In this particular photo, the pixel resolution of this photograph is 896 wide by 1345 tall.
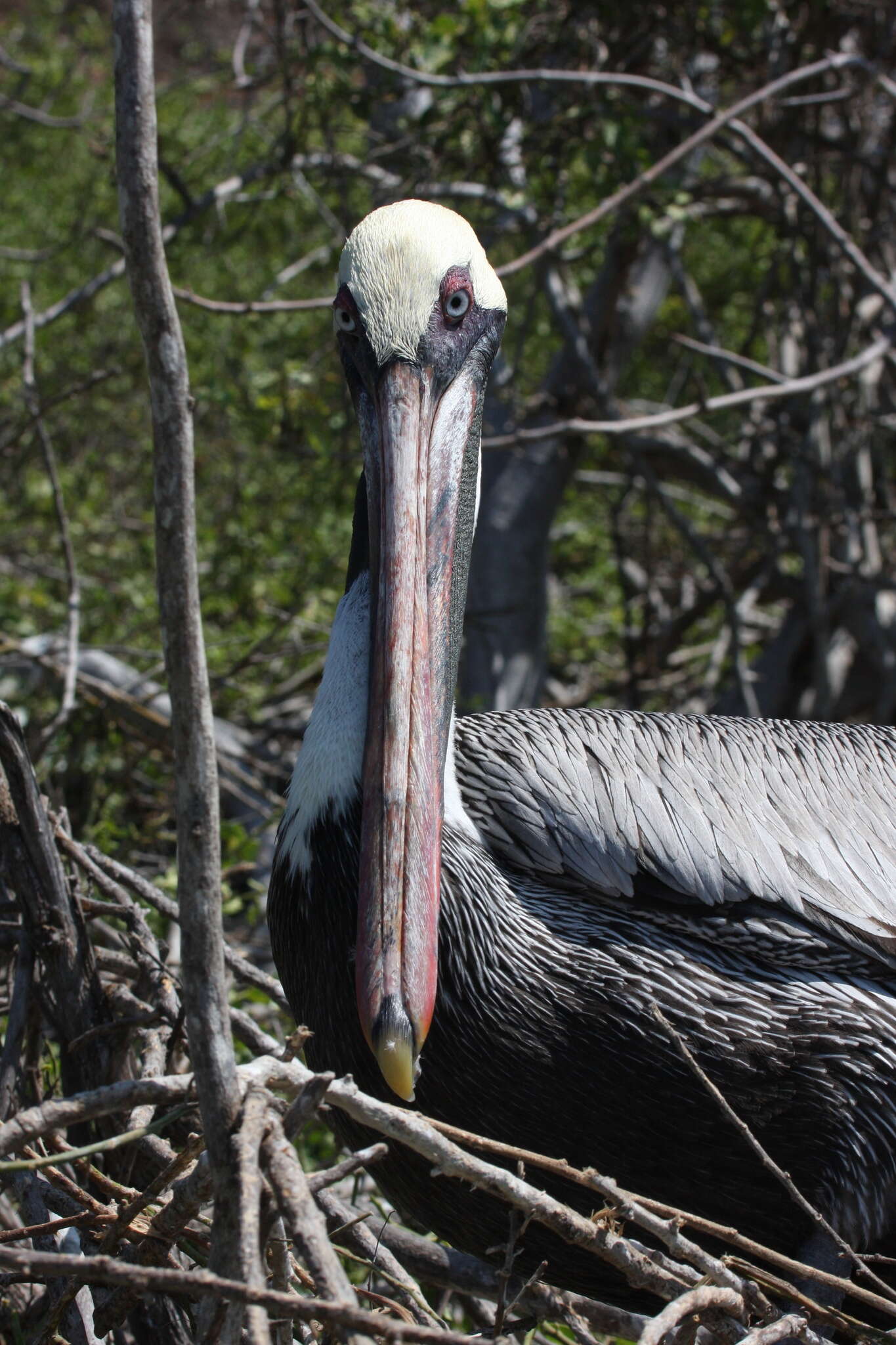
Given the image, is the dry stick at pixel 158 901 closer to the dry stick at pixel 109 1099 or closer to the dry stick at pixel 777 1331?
the dry stick at pixel 109 1099

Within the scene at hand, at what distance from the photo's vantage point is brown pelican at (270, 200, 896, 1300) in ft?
6.95

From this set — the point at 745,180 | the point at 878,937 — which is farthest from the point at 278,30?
the point at 878,937

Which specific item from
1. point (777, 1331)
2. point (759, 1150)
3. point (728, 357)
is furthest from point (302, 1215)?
point (728, 357)

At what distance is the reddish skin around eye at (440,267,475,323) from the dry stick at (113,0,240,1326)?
0.99m

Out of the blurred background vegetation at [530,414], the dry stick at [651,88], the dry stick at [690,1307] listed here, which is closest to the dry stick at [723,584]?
the blurred background vegetation at [530,414]

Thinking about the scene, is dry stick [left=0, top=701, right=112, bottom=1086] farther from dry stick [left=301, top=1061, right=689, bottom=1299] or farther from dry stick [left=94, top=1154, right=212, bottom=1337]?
dry stick [left=301, top=1061, right=689, bottom=1299]

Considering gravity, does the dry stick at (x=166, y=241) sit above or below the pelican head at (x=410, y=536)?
above

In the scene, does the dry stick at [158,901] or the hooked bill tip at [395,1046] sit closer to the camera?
the hooked bill tip at [395,1046]

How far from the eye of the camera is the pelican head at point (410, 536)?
190 centimetres

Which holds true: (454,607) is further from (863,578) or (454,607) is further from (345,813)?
(863,578)

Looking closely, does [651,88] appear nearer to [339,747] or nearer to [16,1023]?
[339,747]

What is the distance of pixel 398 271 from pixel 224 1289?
1578 millimetres

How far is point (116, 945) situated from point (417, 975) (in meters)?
1.18

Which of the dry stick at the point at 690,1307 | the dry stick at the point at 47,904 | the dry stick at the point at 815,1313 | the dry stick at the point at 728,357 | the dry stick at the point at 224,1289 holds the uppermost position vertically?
the dry stick at the point at 728,357
